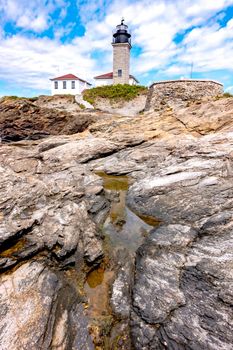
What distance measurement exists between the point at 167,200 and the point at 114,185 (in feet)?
12.9

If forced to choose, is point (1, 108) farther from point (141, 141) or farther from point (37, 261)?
point (37, 261)

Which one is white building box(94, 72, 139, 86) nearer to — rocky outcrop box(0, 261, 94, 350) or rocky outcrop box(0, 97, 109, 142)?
rocky outcrop box(0, 97, 109, 142)

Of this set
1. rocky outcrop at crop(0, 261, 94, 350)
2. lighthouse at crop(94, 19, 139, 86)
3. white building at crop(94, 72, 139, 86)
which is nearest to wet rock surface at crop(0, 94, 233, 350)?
rocky outcrop at crop(0, 261, 94, 350)

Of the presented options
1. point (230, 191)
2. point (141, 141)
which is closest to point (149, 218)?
point (230, 191)

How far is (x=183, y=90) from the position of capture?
29688mm

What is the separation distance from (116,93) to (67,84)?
76.2 ft

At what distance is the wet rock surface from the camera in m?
5.06

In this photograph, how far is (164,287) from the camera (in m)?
5.91

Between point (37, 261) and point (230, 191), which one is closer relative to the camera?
point (37, 261)

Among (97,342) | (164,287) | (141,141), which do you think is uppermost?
(141,141)

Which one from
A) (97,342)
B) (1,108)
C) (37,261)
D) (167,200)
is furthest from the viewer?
(1,108)

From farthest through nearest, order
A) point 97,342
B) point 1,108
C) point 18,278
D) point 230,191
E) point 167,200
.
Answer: point 1,108 < point 167,200 < point 230,191 < point 18,278 < point 97,342

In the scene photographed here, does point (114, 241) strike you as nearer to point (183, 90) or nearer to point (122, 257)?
point (122, 257)

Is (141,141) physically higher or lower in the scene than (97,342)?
higher
